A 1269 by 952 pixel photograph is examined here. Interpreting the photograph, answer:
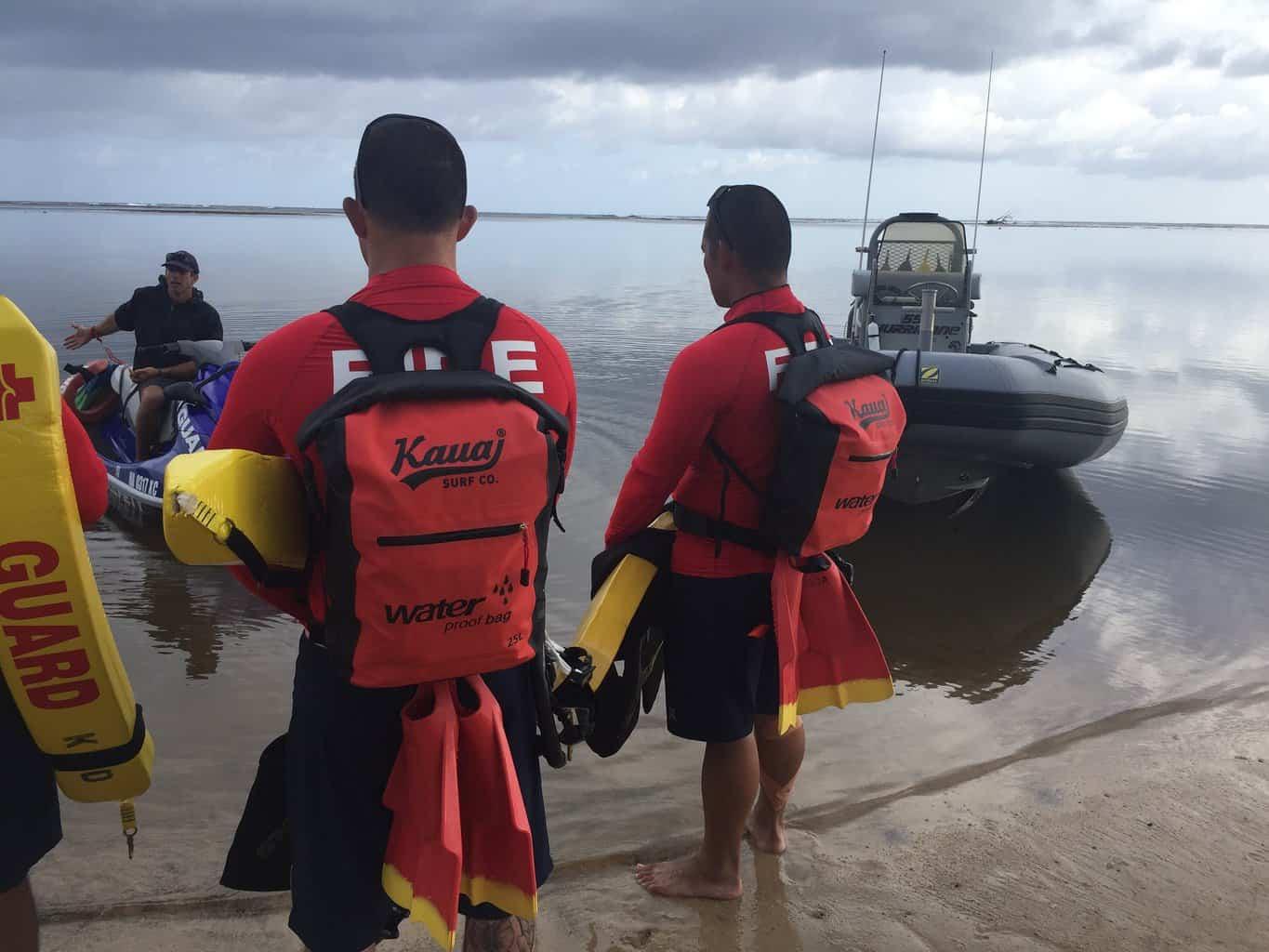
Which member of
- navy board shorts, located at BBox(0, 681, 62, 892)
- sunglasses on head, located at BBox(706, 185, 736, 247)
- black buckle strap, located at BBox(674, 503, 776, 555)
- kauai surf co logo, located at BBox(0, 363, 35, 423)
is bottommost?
navy board shorts, located at BBox(0, 681, 62, 892)

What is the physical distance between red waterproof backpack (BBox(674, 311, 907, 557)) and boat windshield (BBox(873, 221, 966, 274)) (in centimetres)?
674

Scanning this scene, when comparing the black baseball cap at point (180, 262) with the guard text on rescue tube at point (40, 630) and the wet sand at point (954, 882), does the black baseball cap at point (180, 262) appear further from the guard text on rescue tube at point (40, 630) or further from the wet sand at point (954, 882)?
the guard text on rescue tube at point (40, 630)

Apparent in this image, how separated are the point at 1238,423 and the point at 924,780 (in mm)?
8491

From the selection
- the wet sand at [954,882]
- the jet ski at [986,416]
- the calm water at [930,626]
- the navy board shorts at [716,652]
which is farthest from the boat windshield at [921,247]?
the navy board shorts at [716,652]

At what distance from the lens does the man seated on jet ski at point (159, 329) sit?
6469mm

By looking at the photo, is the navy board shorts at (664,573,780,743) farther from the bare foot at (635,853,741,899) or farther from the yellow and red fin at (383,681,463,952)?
the yellow and red fin at (383,681,463,952)

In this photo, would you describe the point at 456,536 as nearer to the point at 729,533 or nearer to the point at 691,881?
the point at 729,533

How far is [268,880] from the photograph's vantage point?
1.87m

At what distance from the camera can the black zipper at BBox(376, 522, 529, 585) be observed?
57.6 inches

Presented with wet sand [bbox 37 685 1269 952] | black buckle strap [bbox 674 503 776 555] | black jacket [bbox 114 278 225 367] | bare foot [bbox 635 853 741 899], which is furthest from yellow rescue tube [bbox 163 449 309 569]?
black jacket [bbox 114 278 225 367]

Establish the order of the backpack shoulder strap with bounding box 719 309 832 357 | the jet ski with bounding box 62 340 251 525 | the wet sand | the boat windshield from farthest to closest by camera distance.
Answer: the boat windshield < the jet ski with bounding box 62 340 251 525 < the wet sand < the backpack shoulder strap with bounding box 719 309 832 357

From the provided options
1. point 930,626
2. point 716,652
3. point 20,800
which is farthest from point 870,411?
point 930,626

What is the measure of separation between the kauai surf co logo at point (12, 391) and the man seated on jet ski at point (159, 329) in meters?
5.30

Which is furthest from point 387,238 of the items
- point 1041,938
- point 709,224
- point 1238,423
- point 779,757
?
point 1238,423
